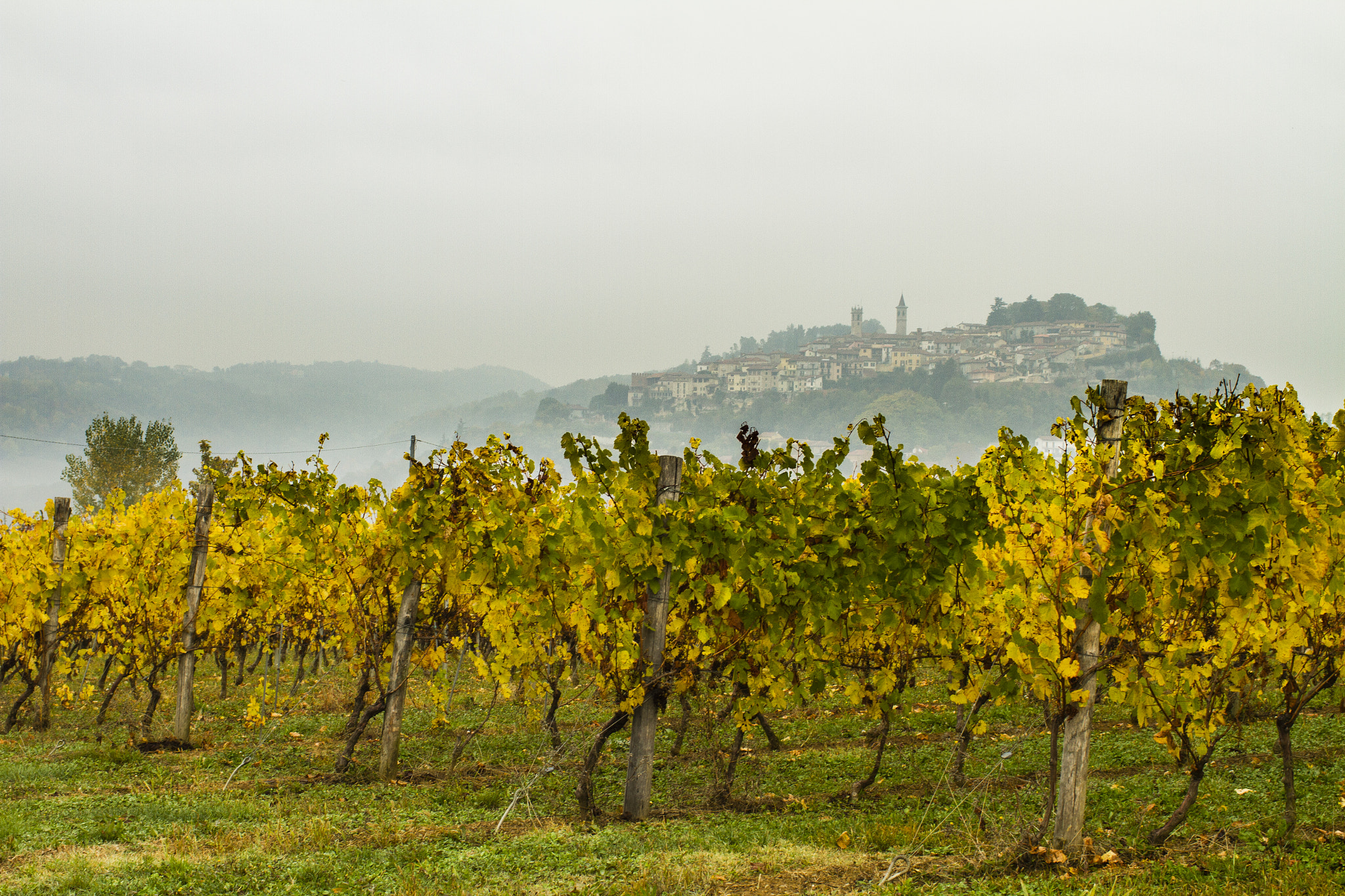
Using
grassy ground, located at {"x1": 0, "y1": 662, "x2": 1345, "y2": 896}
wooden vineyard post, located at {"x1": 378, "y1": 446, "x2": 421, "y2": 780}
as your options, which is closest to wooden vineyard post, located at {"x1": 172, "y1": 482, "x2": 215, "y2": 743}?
grassy ground, located at {"x1": 0, "y1": 662, "x2": 1345, "y2": 896}

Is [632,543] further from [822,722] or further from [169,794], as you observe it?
[822,722]

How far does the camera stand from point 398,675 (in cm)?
785

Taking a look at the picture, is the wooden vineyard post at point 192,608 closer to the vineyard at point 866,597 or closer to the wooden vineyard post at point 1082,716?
the vineyard at point 866,597

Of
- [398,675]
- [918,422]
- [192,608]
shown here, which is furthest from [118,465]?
[918,422]

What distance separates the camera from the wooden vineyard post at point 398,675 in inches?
310

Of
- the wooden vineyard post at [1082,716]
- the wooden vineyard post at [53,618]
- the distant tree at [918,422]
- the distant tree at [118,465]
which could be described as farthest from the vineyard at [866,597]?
the distant tree at [918,422]

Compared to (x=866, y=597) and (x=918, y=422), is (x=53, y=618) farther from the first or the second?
(x=918, y=422)

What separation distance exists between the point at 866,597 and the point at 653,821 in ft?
7.46

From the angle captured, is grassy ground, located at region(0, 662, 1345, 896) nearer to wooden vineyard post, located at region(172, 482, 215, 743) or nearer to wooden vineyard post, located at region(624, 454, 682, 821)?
wooden vineyard post, located at region(624, 454, 682, 821)

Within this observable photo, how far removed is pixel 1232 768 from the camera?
24.3 ft

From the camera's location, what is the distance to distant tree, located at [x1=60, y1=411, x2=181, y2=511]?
181 feet

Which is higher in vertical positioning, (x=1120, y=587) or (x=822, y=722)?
(x=1120, y=587)

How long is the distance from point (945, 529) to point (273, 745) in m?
8.62

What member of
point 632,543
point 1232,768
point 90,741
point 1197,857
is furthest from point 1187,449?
point 90,741
